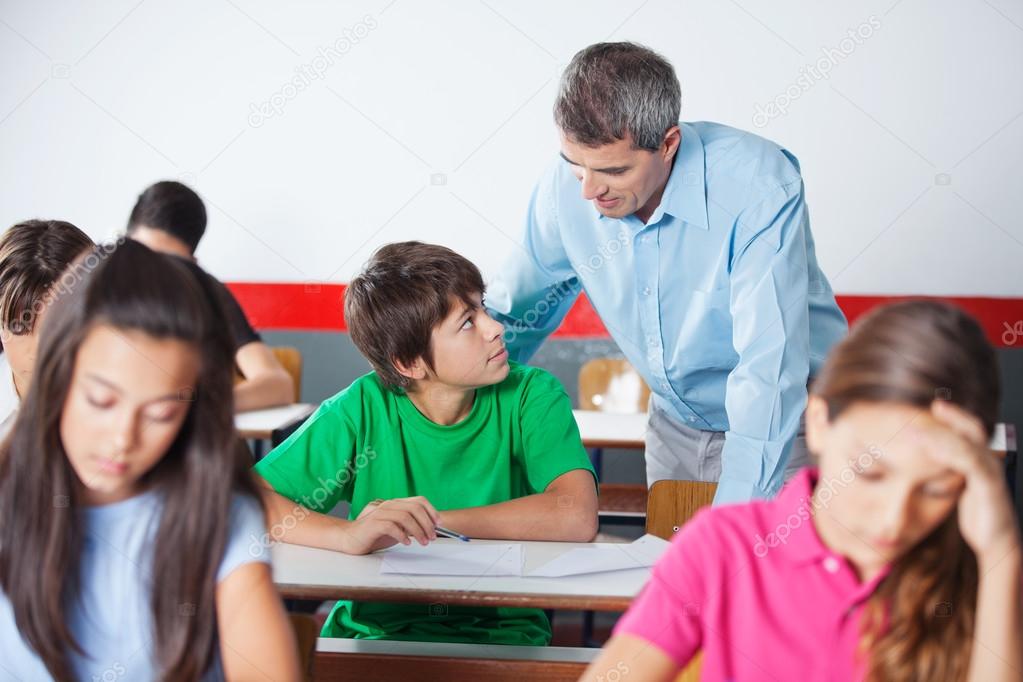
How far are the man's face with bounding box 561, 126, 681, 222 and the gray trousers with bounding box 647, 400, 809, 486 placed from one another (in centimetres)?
63

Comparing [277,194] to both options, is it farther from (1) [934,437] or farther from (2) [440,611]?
(1) [934,437]

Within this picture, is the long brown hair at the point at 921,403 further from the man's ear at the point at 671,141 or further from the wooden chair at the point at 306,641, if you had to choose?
the man's ear at the point at 671,141

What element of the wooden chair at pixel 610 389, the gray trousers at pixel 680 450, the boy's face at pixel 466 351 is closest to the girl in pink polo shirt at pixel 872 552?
the boy's face at pixel 466 351

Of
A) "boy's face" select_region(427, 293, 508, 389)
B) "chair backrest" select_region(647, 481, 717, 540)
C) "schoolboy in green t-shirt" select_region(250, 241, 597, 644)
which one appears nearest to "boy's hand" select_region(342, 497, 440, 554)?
"schoolboy in green t-shirt" select_region(250, 241, 597, 644)

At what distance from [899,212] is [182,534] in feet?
10.5

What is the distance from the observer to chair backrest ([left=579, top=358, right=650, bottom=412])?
374cm

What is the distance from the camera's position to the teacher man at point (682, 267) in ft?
5.86

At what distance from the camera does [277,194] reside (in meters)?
4.16

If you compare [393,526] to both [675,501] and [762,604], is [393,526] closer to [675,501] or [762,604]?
[675,501]

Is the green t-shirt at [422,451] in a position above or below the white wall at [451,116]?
below

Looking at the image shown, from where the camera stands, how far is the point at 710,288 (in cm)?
209

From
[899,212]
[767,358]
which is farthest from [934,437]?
[899,212]

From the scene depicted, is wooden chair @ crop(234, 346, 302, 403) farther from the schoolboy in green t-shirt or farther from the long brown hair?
the long brown hair

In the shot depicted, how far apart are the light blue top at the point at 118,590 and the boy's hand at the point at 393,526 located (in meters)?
0.51
